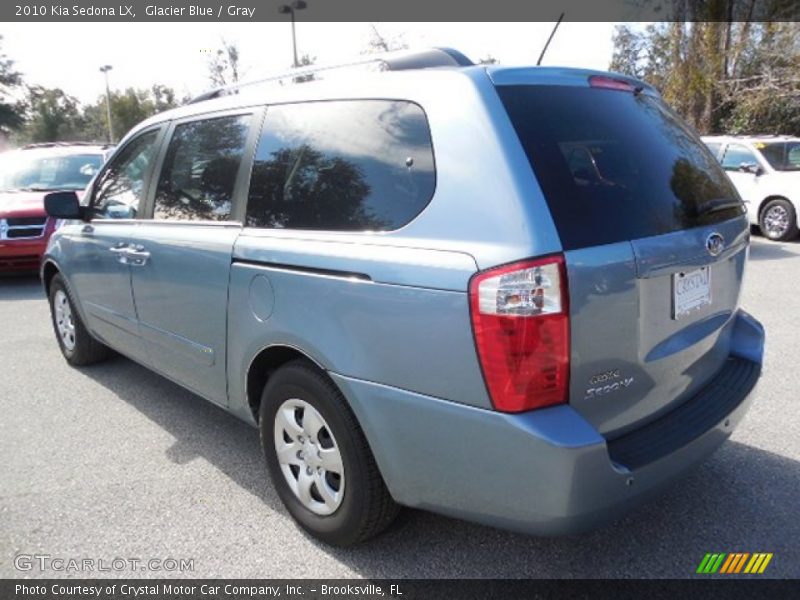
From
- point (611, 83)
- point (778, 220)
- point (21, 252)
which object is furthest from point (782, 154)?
point (21, 252)

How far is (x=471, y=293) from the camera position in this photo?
1861 mm

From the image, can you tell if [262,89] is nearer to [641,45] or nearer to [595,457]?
[595,457]

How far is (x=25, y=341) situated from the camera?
5.69m

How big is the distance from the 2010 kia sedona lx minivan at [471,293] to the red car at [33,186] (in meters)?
6.20

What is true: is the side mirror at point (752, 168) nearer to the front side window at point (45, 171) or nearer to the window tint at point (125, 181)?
the window tint at point (125, 181)

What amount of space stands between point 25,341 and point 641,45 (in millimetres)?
24594

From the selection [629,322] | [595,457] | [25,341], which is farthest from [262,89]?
[25,341]

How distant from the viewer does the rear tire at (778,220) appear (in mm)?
9922

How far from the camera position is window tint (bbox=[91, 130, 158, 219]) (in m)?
3.65

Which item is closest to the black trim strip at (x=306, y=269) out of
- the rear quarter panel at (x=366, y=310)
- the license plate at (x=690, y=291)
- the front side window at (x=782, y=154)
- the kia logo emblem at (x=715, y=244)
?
the rear quarter panel at (x=366, y=310)

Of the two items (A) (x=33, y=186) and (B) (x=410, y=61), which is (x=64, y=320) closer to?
(B) (x=410, y=61)

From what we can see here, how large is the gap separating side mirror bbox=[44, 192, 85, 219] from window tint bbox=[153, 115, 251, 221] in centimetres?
104

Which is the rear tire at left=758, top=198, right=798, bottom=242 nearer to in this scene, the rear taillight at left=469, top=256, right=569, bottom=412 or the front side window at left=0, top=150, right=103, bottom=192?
the rear taillight at left=469, top=256, right=569, bottom=412

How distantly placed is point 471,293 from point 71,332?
4.06 metres
